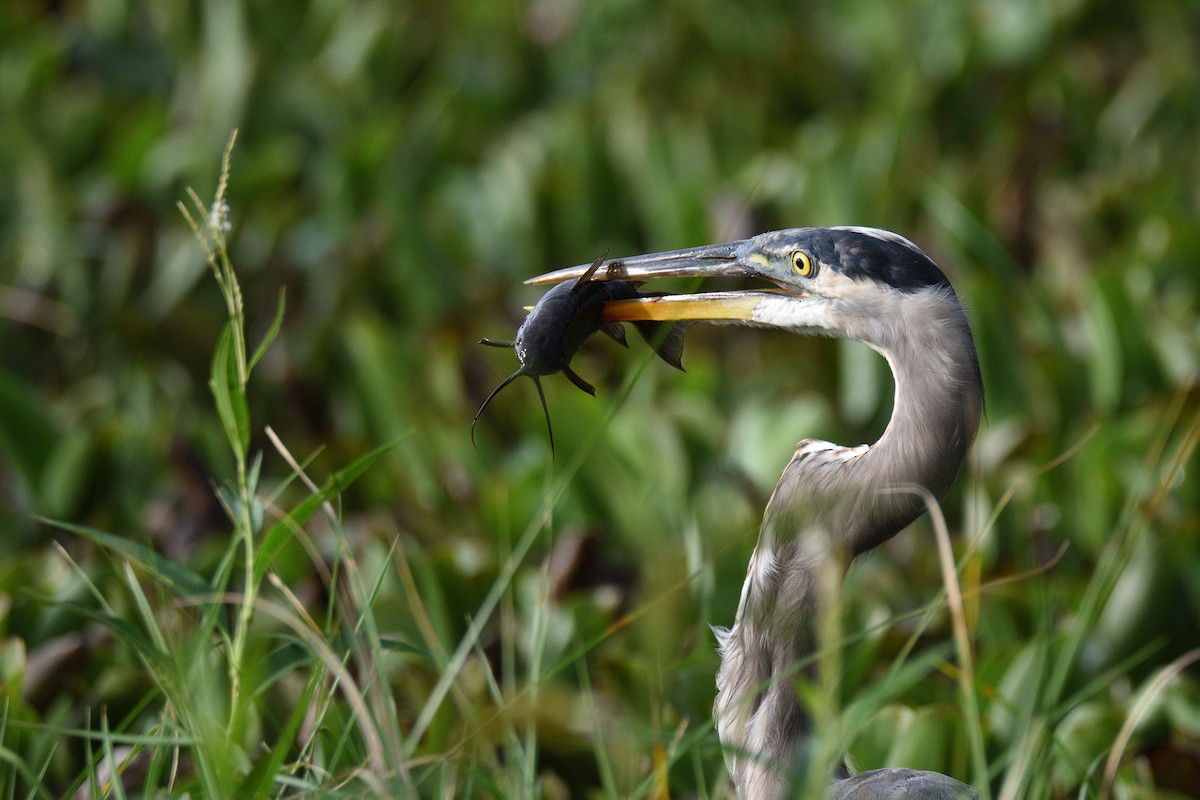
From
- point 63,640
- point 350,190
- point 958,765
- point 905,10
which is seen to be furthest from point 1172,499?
point 905,10

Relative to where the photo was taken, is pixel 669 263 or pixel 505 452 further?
pixel 505 452

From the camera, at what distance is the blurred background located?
2.03 meters

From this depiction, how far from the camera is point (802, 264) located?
148cm

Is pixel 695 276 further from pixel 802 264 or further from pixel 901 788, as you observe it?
pixel 901 788

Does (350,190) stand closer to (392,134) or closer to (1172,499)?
(392,134)

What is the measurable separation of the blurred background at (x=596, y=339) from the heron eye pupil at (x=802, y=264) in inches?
8.8

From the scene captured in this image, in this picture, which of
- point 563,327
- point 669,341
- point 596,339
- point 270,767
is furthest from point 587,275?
point 596,339

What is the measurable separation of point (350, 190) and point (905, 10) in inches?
88.2

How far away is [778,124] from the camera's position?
4469 mm

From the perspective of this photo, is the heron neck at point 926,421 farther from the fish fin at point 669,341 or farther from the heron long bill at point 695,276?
the fish fin at point 669,341

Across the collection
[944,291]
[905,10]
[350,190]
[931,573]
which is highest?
[905,10]

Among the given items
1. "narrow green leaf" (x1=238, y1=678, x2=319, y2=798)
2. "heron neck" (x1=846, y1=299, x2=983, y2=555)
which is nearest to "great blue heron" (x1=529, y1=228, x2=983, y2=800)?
"heron neck" (x1=846, y1=299, x2=983, y2=555)

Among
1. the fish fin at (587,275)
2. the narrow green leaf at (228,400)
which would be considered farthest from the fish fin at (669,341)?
the narrow green leaf at (228,400)

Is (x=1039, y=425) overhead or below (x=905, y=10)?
below
